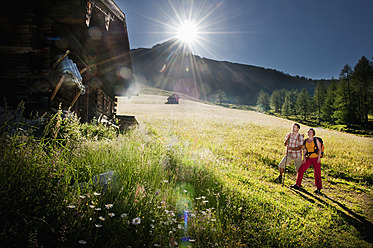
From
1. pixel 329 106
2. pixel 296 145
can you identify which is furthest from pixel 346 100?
pixel 296 145

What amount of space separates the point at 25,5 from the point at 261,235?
7997 mm

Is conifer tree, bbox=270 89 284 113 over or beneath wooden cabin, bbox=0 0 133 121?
over

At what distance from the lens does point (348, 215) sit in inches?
245

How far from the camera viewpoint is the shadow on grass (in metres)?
5.27

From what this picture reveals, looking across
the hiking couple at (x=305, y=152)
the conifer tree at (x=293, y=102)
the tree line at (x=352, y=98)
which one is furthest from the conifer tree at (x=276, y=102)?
the hiking couple at (x=305, y=152)

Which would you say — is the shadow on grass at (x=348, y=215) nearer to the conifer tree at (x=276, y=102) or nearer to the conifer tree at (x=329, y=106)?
the conifer tree at (x=329, y=106)

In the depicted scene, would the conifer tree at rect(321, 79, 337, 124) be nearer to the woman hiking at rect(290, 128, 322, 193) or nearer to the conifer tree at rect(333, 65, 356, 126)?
the conifer tree at rect(333, 65, 356, 126)

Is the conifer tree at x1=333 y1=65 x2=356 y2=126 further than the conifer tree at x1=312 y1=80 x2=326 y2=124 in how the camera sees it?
No

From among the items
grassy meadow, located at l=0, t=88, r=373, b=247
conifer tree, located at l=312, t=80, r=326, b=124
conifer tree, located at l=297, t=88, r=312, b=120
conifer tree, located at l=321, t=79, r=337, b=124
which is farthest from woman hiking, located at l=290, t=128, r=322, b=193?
conifer tree, located at l=297, t=88, r=312, b=120

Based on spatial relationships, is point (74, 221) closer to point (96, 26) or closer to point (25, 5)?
point (25, 5)

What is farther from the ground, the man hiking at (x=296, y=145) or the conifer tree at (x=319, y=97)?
the conifer tree at (x=319, y=97)

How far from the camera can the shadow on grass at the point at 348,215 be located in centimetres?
527

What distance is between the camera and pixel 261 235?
427 centimetres

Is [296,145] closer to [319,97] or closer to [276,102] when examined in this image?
[319,97]
